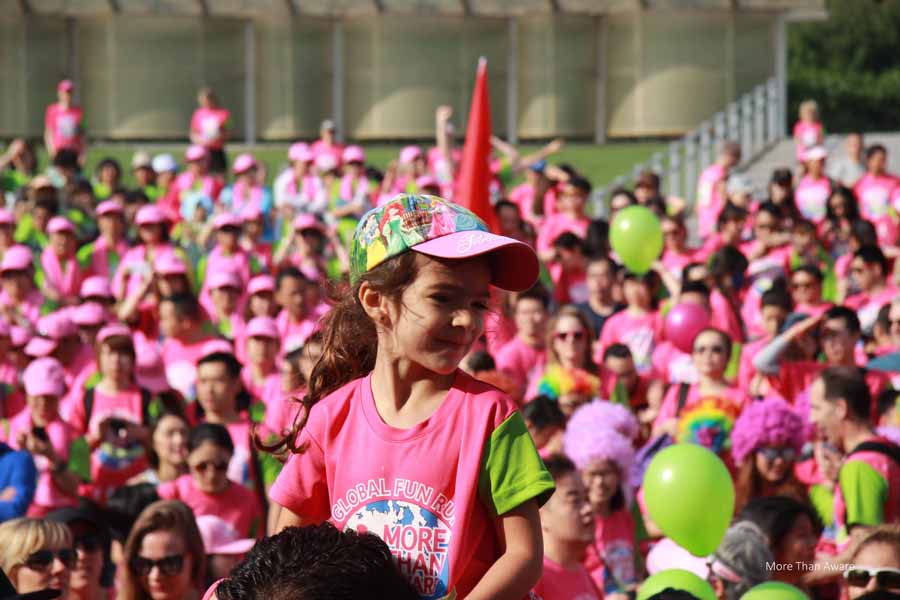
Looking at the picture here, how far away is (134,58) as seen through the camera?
27.6 metres

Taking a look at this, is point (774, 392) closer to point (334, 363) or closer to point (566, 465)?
point (566, 465)

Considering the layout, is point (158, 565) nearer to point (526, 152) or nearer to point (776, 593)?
point (776, 593)

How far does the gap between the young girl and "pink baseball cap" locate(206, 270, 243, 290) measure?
25.5ft

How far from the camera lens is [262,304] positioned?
10789 millimetres

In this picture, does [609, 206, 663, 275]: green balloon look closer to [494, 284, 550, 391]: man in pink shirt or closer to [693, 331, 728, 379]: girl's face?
[494, 284, 550, 391]: man in pink shirt

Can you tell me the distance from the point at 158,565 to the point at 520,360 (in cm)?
403

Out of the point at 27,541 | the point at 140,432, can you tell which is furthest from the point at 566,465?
the point at 140,432

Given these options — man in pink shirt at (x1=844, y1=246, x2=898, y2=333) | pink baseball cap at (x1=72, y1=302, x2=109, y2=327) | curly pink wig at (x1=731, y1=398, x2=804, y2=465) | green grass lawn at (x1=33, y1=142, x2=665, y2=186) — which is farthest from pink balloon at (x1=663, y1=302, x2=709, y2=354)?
green grass lawn at (x1=33, y1=142, x2=665, y2=186)

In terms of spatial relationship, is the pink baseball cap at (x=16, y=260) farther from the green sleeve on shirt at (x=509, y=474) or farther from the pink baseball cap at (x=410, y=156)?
the green sleeve on shirt at (x=509, y=474)

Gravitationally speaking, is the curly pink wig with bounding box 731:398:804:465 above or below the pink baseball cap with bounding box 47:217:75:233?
below

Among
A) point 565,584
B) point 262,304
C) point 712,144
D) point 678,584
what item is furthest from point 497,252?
point 712,144

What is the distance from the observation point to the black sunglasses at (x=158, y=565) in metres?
5.91

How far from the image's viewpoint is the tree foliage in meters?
39.7

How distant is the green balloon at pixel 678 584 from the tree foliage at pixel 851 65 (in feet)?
113
